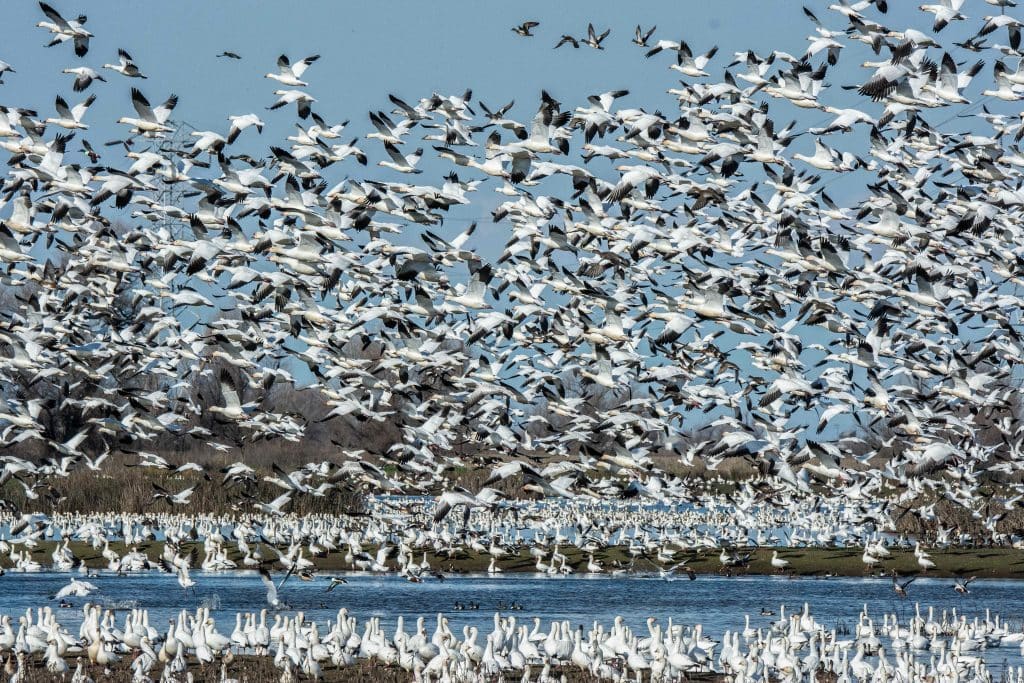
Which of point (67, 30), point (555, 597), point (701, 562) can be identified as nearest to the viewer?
point (67, 30)

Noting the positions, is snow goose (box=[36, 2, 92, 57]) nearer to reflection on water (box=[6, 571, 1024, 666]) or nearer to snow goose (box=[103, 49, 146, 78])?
snow goose (box=[103, 49, 146, 78])

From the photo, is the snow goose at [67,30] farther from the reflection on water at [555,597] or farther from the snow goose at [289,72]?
the reflection on water at [555,597]

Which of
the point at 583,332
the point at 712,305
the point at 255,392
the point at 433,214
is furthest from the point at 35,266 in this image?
the point at 255,392

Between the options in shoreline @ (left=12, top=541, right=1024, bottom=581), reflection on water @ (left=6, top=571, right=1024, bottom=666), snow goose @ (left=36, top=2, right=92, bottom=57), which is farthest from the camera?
shoreline @ (left=12, top=541, right=1024, bottom=581)

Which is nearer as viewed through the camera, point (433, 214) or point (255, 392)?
point (433, 214)

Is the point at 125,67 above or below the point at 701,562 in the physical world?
above

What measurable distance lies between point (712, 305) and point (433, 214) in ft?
17.3

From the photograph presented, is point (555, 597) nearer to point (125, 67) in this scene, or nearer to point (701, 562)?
point (701, 562)

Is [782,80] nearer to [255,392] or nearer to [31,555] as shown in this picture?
[31,555]

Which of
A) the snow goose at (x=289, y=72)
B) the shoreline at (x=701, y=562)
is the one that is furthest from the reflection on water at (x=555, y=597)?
the snow goose at (x=289, y=72)

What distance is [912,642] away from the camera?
1073 inches

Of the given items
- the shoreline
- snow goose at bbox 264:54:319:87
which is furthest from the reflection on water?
snow goose at bbox 264:54:319:87

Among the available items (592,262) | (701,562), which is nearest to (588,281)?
(592,262)

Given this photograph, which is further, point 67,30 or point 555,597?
point 555,597
